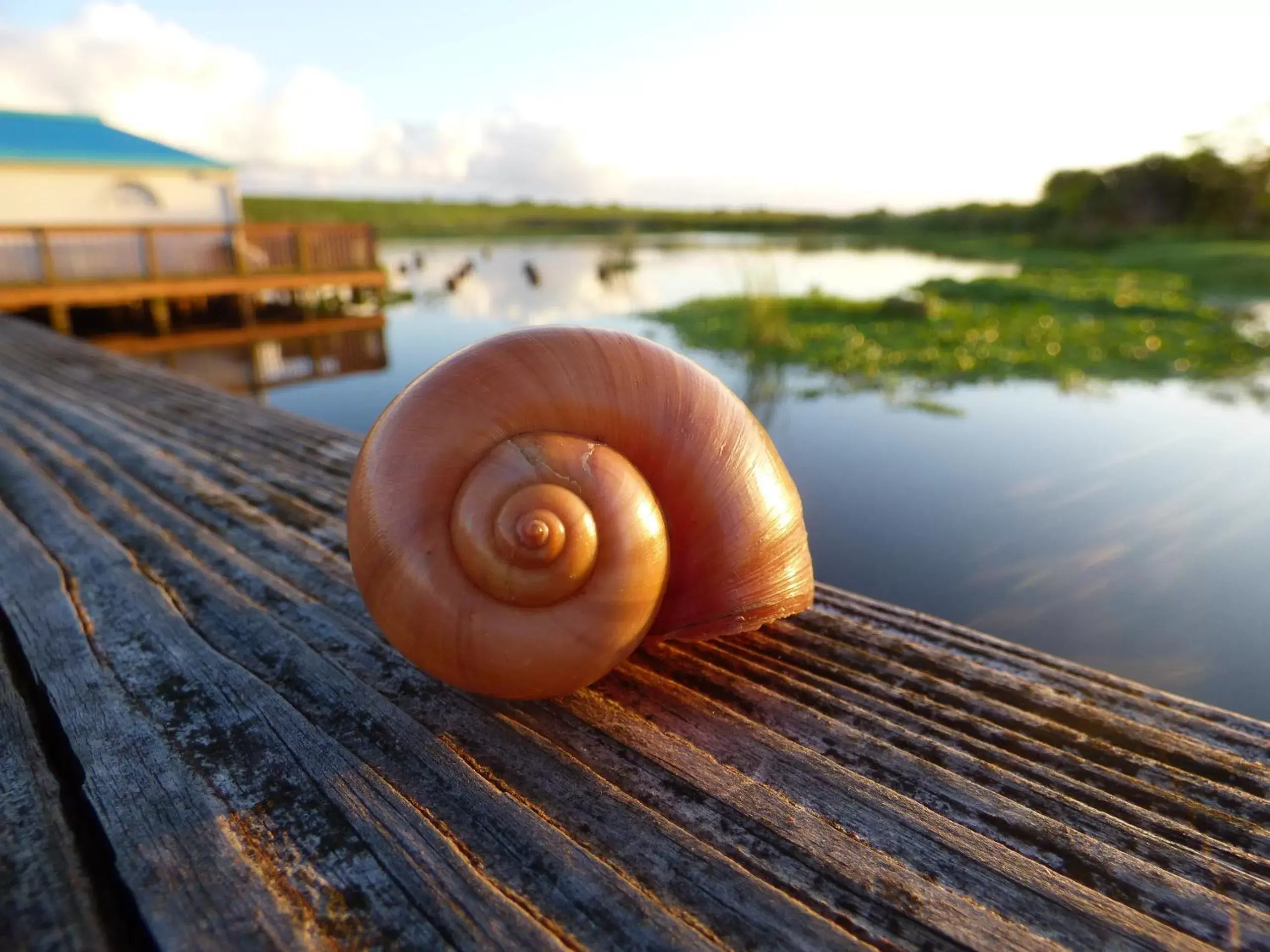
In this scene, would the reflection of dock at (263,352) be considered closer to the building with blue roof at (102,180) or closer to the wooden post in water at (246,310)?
the wooden post in water at (246,310)

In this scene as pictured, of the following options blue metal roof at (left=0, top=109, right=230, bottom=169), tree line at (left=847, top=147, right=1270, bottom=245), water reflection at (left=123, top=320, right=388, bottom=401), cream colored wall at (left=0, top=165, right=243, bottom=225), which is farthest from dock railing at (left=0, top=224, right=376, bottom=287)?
tree line at (left=847, top=147, right=1270, bottom=245)

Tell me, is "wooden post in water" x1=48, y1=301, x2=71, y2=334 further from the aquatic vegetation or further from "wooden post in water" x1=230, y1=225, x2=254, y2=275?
the aquatic vegetation

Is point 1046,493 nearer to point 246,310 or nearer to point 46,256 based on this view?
point 246,310

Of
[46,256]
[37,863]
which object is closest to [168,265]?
[46,256]

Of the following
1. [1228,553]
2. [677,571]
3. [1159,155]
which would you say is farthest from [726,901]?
[1159,155]

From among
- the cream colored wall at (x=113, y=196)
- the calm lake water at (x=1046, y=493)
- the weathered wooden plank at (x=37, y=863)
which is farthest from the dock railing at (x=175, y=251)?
the weathered wooden plank at (x=37, y=863)

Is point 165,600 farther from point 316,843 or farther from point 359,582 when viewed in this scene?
point 316,843
